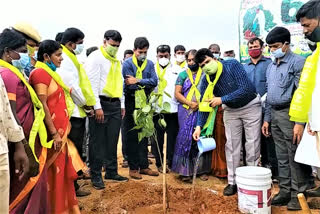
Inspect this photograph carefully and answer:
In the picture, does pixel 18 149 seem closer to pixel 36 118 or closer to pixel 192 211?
pixel 36 118

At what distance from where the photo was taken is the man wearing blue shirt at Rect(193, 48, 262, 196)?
359 centimetres

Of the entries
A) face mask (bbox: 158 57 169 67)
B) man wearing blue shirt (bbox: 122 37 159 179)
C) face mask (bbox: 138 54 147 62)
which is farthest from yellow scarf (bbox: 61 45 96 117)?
face mask (bbox: 158 57 169 67)

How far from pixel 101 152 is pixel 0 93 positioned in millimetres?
2455

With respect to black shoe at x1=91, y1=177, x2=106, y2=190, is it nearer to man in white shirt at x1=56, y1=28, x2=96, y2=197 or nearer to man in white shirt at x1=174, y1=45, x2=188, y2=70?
man in white shirt at x1=56, y1=28, x2=96, y2=197

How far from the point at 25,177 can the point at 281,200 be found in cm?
273

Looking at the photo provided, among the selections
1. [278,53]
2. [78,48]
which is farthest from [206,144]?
[78,48]

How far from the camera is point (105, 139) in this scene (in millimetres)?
4414

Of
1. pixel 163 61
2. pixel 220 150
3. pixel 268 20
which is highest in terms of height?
pixel 268 20

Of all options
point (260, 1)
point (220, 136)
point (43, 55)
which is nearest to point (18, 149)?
point (43, 55)

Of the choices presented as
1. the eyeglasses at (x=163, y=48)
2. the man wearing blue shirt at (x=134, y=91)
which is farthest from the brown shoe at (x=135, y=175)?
the eyeglasses at (x=163, y=48)

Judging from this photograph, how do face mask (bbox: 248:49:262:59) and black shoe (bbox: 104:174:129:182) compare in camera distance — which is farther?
black shoe (bbox: 104:174:129:182)

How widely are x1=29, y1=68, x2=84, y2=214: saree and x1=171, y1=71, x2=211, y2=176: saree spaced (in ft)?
6.23

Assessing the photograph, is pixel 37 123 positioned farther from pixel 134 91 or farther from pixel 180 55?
pixel 180 55

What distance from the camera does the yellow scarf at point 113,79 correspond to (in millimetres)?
4188
